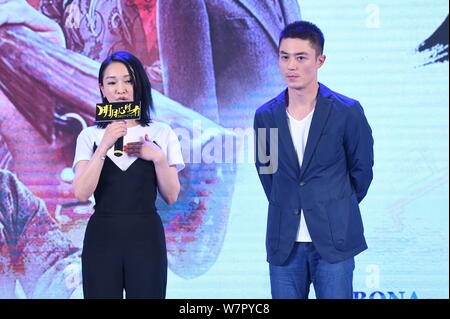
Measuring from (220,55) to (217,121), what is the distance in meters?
0.40

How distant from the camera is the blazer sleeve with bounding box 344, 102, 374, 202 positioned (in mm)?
2493

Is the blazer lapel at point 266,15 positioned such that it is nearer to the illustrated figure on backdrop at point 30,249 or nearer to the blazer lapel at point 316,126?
the blazer lapel at point 316,126

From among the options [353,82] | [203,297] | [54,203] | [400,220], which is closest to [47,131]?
[54,203]

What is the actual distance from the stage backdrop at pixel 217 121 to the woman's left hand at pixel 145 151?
1.22 meters

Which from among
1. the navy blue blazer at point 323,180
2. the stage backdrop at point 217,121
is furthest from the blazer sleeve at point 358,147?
the stage backdrop at point 217,121

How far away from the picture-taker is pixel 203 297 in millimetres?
3725

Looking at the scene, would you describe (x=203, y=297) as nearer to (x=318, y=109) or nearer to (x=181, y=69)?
(x=181, y=69)

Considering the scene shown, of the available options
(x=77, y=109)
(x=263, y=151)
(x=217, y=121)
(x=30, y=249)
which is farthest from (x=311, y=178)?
(x=30, y=249)

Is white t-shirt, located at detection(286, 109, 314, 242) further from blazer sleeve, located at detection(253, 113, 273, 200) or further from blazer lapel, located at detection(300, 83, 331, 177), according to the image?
blazer sleeve, located at detection(253, 113, 273, 200)

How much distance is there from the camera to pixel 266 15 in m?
3.71

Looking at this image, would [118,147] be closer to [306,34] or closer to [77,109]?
[306,34]
